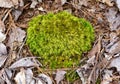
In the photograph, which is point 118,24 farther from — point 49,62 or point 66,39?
point 49,62

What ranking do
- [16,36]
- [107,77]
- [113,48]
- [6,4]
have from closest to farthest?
1. [107,77]
2. [113,48]
3. [16,36]
4. [6,4]

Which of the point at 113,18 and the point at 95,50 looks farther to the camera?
the point at 113,18

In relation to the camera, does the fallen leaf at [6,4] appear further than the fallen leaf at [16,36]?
Yes

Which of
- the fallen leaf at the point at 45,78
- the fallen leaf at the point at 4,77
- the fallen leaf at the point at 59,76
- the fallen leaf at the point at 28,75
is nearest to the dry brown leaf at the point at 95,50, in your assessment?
the fallen leaf at the point at 59,76

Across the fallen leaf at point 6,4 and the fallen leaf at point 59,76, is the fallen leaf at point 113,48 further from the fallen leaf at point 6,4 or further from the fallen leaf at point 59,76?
the fallen leaf at point 6,4

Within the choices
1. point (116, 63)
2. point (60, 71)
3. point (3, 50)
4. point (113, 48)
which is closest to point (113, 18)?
point (113, 48)

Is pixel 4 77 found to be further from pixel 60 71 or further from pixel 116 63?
pixel 116 63

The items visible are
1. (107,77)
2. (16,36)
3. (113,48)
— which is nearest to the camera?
(107,77)
